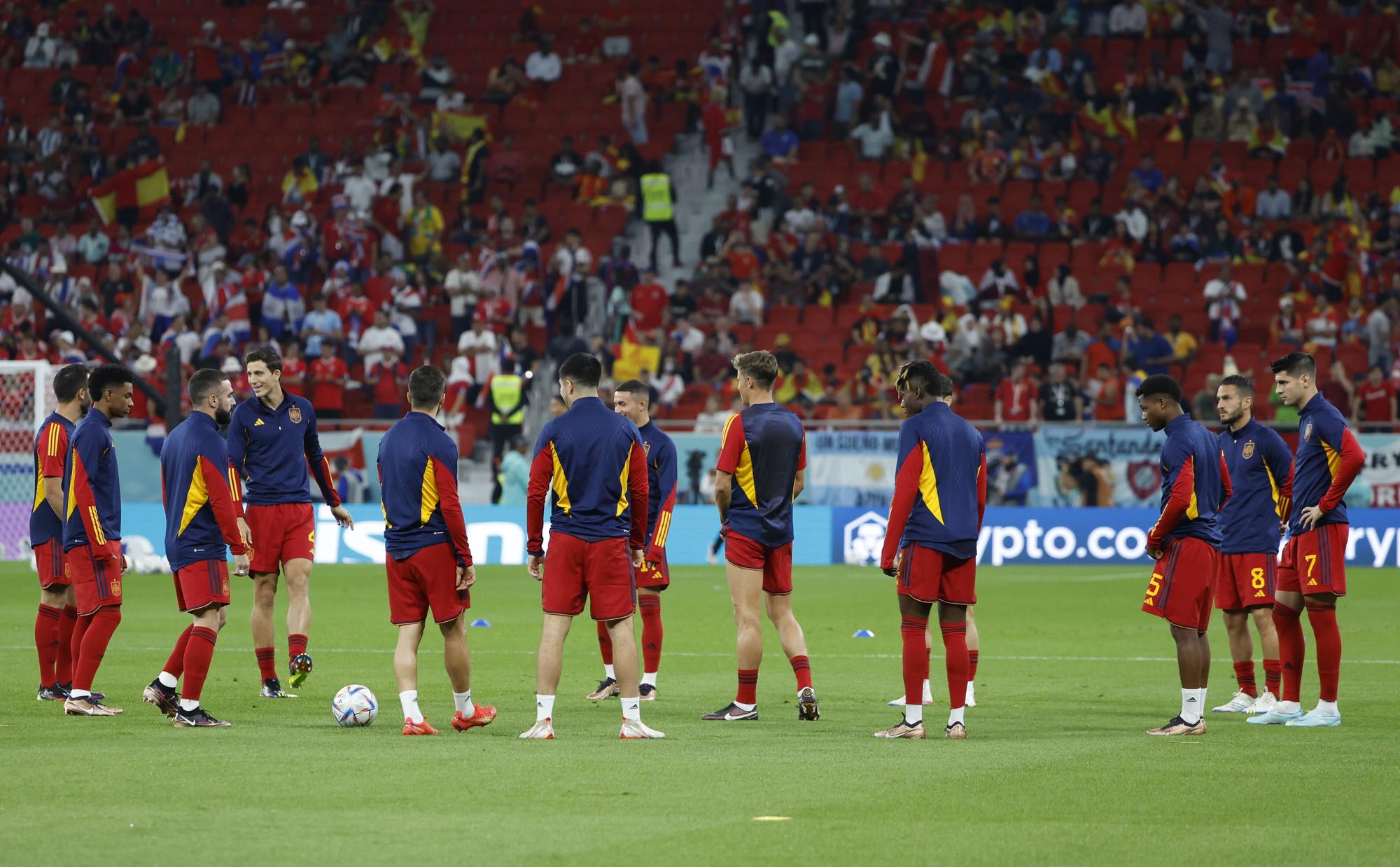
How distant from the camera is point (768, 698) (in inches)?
492

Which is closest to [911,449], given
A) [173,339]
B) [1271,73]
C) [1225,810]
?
[1225,810]

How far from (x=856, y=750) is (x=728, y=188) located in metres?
25.5

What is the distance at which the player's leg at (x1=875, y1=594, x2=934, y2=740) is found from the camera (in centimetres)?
1016

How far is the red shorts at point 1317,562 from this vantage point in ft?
35.9

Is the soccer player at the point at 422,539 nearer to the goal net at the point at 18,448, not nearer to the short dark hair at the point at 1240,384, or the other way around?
the short dark hair at the point at 1240,384

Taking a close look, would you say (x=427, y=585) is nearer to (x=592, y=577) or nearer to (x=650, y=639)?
(x=592, y=577)

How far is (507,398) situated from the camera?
2780cm

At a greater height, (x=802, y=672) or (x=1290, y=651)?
(x=1290, y=651)

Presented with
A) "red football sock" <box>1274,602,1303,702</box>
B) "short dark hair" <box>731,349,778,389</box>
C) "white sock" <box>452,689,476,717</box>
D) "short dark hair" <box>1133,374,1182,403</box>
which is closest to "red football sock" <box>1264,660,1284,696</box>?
"red football sock" <box>1274,602,1303,702</box>

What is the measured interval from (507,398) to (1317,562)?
1818cm

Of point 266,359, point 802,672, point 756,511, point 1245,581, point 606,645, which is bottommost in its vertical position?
point 802,672

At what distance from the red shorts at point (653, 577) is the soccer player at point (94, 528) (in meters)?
3.36

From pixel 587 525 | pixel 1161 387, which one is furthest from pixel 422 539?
pixel 1161 387

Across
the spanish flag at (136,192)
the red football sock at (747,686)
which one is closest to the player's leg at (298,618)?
the red football sock at (747,686)
